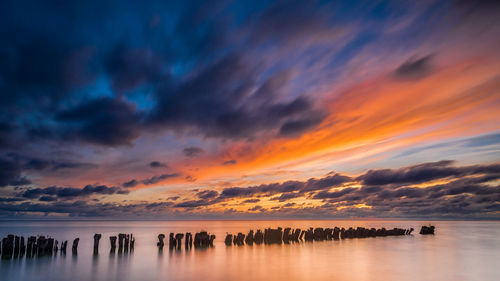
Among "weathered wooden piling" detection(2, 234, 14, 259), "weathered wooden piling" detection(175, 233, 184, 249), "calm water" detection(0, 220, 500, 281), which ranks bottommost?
"calm water" detection(0, 220, 500, 281)

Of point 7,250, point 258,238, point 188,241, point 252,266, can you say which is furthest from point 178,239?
point 7,250

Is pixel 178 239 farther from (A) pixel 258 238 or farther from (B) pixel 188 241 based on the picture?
(A) pixel 258 238

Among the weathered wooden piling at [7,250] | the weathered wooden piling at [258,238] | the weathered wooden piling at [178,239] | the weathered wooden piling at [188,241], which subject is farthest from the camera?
the weathered wooden piling at [258,238]

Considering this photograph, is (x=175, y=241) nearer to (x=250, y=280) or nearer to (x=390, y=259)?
(x=250, y=280)

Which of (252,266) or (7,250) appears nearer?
(252,266)

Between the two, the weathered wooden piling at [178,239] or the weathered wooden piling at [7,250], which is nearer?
the weathered wooden piling at [7,250]

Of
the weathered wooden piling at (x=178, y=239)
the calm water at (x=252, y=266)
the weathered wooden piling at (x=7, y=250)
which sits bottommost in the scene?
the calm water at (x=252, y=266)

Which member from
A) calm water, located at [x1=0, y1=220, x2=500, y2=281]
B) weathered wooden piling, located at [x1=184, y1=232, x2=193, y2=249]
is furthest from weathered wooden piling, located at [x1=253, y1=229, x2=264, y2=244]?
weathered wooden piling, located at [x1=184, y1=232, x2=193, y2=249]

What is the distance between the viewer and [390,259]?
27.1m

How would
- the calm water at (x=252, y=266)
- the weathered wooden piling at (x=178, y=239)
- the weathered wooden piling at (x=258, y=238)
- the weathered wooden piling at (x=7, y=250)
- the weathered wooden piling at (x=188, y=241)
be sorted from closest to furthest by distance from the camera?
the calm water at (x=252, y=266) < the weathered wooden piling at (x=7, y=250) < the weathered wooden piling at (x=178, y=239) < the weathered wooden piling at (x=188, y=241) < the weathered wooden piling at (x=258, y=238)

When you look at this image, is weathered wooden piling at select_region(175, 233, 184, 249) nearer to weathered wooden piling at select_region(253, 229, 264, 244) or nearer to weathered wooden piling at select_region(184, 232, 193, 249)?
weathered wooden piling at select_region(184, 232, 193, 249)

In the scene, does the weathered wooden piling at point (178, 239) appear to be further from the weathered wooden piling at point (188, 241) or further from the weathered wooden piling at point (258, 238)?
the weathered wooden piling at point (258, 238)

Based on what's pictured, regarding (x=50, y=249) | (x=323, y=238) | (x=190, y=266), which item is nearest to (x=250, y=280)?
(x=190, y=266)

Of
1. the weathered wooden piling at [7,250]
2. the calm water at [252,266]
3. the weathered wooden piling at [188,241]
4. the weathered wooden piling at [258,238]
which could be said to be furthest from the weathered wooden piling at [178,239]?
the weathered wooden piling at [7,250]
